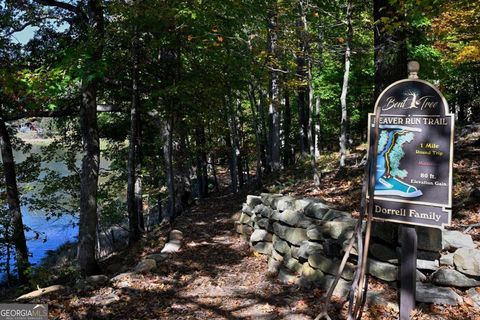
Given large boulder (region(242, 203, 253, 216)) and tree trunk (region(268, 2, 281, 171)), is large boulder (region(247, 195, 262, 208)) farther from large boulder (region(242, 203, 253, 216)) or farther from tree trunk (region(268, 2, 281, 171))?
tree trunk (region(268, 2, 281, 171))

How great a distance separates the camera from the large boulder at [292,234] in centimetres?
667

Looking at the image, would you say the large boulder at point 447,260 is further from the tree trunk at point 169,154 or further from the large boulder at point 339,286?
the tree trunk at point 169,154

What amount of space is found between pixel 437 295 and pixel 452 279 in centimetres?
29

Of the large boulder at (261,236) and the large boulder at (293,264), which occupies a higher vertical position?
the large boulder at (261,236)

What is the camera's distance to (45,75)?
22.9ft

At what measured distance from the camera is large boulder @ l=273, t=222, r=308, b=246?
6667 millimetres

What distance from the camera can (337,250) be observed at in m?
5.77

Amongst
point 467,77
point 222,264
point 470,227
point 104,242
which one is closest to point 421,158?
point 470,227

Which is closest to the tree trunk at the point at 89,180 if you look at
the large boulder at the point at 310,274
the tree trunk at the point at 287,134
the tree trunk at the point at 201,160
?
the large boulder at the point at 310,274

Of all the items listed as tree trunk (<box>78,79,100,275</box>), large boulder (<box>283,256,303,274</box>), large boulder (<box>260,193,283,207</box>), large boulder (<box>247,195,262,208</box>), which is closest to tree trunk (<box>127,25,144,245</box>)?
tree trunk (<box>78,79,100,275</box>)

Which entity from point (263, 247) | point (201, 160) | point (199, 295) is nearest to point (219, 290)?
point (199, 295)

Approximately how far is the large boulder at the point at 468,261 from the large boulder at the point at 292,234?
2.44 m

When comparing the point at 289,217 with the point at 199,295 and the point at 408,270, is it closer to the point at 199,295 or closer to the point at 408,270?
the point at 199,295

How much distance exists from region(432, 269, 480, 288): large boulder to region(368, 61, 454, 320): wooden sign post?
0.53 metres
